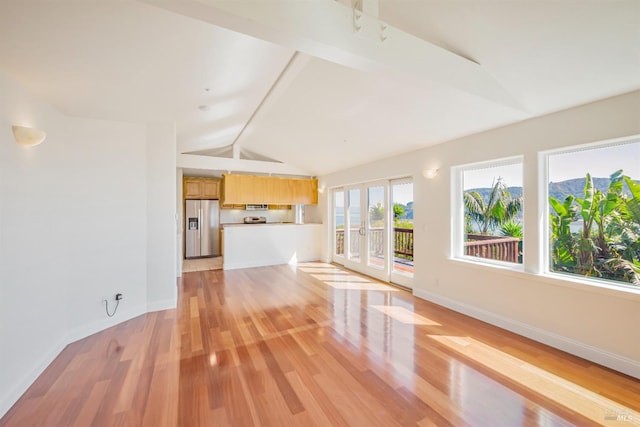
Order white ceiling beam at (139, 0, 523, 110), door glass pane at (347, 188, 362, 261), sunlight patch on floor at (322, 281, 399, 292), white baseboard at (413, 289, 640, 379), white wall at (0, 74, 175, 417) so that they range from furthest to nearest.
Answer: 1. door glass pane at (347, 188, 362, 261)
2. sunlight patch on floor at (322, 281, 399, 292)
3. white baseboard at (413, 289, 640, 379)
4. white wall at (0, 74, 175, 417)
5. white ceiling beam at (139, 0, 523, 110)

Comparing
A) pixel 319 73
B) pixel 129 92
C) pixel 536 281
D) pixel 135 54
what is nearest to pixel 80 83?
pixel 129 92

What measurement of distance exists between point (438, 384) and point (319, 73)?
3161 mm

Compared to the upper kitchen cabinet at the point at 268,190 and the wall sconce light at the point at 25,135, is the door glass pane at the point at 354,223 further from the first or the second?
the wall sconce light at the point at 25,135

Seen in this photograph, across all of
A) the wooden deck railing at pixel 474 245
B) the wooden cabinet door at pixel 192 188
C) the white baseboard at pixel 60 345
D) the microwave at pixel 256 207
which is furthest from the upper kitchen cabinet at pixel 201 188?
the wooden deck railing at pixel 474 245

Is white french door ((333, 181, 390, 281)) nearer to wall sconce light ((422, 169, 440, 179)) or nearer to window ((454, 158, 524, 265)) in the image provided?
wall sconce light ((422, 169, 440, 179))

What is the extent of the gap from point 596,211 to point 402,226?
260 centimetres

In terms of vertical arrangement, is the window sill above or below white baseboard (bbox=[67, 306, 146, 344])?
above

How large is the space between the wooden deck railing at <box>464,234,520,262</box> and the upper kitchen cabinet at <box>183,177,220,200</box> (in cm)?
634

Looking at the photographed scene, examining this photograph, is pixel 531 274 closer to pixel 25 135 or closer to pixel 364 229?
pixel 364 229

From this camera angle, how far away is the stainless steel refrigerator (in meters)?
7.06

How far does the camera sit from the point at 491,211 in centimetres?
340

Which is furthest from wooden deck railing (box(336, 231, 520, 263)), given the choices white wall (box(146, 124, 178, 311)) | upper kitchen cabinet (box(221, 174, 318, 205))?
white wall (box(146, 124, 178, 311))

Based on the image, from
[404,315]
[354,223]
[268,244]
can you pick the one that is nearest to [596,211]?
[404,315]

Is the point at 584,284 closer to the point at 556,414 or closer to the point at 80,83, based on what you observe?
the point at 556,414
